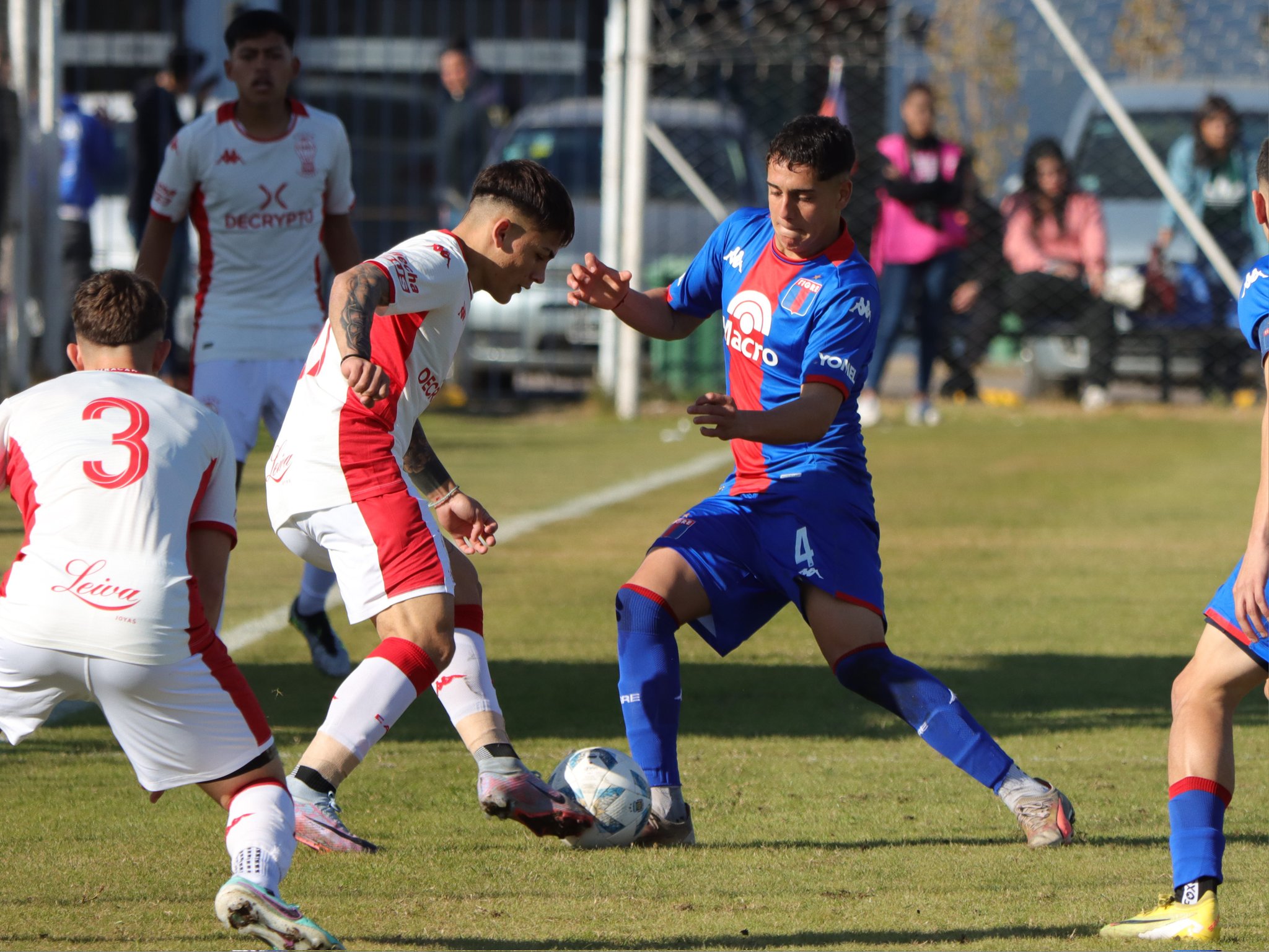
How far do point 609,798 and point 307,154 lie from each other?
10.2 ft

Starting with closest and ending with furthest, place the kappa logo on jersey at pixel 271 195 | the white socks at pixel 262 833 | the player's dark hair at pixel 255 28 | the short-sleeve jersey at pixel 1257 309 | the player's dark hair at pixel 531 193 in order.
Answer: the white socks at pixel 262 833 → the short-sleeve jersey at pixel 1257 309 → the player's dark hair at pixel 531 193 → the player's dark hair at pixel 255 28 → the kappa logo on jersey at pixel 271 195

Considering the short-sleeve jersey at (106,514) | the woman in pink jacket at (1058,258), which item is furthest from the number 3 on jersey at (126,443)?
the woman in pink jacket at (1058,258)

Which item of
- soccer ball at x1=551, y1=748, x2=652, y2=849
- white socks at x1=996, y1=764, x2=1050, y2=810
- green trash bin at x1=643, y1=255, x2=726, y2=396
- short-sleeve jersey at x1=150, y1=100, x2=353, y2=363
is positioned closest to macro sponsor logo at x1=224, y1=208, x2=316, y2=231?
short-sleeve jersey at x1=150, y1=100, x2=353, y2=363

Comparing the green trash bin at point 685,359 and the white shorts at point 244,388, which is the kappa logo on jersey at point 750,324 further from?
the green trash bin at point 685,359

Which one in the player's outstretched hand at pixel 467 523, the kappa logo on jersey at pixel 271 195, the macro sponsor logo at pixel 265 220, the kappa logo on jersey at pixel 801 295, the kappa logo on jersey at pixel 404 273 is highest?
the kappa logo on jersey at pixel 271 195

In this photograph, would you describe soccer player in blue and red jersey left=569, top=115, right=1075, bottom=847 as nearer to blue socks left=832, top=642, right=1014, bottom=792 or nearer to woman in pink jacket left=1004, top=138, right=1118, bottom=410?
blue socks left=832, top=642, right=1014, bottom=792

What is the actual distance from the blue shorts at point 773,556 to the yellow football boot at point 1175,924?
3.89 ft

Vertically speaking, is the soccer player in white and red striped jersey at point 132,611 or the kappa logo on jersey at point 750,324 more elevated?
the kappa logo on jersey at point 750,324

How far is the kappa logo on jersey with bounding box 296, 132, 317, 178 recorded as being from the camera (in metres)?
6.45

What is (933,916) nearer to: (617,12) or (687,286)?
(687,286)

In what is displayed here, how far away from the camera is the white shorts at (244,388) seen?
6371 millimetres

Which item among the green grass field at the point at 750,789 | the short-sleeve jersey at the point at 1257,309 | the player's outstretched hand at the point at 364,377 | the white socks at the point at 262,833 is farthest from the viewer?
the player's outstretched hand at the point at 364,377

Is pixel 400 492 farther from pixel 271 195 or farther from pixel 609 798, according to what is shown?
pixel 271 195

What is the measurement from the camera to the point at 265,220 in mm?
6473
